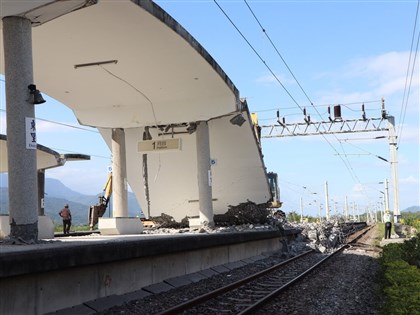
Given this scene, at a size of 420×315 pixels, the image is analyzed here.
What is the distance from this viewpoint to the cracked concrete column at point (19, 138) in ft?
33.9

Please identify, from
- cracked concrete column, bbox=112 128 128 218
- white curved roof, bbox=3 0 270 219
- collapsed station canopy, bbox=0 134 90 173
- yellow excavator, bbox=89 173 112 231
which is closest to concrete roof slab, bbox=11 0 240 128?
white curved roof, bbox=3 0 270 219

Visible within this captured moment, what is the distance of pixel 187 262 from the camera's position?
14.1m

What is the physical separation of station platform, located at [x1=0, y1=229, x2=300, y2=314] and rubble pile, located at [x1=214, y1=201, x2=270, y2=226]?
1160 centimetres

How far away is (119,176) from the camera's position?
69.2 feet

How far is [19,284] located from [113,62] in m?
10.1

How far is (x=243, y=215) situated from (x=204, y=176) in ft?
22.0

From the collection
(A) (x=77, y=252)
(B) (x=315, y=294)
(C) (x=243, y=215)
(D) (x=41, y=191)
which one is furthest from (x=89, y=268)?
(C) (x=243, y=215)

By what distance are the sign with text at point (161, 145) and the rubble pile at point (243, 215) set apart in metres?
7.39

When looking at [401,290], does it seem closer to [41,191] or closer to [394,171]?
[41,191]

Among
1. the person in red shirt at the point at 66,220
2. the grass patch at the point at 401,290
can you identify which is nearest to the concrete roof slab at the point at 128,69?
the grass patch at the point at 401,290

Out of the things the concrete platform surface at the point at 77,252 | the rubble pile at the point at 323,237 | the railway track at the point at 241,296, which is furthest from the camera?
the rubble pile at the point at 323,237

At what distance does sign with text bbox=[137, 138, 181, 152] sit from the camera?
21.2m

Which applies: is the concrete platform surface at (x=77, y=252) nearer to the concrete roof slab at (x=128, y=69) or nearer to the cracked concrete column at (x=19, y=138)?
the cracked concrete column at (x=19, y=138)

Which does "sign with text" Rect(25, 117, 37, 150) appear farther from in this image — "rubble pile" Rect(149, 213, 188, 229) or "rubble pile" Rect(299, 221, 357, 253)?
"rubble pile" Rect(299, 221, 357, 253)
